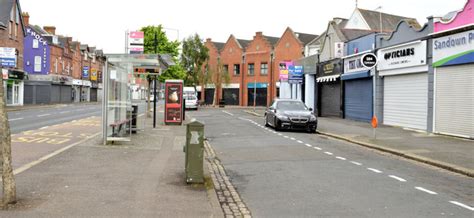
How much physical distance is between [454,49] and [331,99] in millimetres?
15853

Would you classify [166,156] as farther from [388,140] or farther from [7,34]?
[7,34]

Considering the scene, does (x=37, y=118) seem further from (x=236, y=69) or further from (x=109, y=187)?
(x=236, y=69)

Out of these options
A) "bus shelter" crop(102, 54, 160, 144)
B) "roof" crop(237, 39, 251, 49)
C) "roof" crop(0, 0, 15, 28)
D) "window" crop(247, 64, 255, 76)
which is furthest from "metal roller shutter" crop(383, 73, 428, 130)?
"roof" crop(237, 39, 251, 49)

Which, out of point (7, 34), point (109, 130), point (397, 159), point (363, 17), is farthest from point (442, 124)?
point (7, 34)

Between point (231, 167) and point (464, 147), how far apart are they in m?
7.87

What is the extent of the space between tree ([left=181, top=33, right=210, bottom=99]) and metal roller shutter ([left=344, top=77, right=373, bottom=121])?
115ft

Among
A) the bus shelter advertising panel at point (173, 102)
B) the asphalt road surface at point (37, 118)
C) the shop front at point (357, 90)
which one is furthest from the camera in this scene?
the shop front at point (357, 90)

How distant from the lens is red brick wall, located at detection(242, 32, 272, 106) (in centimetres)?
6394

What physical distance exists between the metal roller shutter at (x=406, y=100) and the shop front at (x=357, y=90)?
2.08 metres

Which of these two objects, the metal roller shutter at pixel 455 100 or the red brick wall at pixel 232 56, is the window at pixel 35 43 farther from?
the metal roller shutter at pixel 455 100

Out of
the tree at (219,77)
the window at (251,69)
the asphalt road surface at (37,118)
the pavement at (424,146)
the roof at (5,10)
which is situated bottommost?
the pavement at (424,146)

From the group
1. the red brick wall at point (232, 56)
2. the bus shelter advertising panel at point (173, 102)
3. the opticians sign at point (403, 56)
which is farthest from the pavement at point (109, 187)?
the red brick wall at point (232, 56)

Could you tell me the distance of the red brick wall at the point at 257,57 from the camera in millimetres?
63938

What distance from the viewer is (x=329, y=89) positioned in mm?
33750
